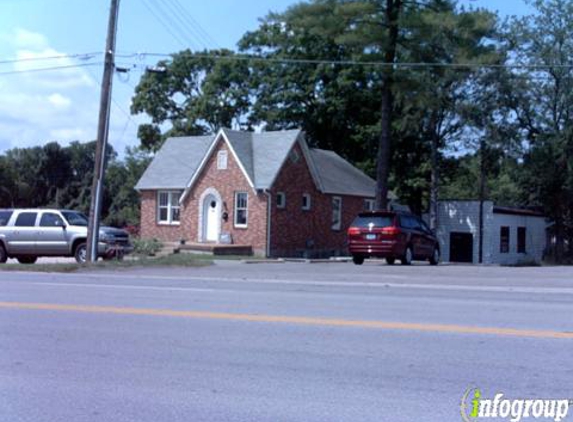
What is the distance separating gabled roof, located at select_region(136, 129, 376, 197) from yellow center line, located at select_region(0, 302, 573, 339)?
20.9m

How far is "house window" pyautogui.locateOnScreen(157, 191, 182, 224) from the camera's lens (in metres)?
37.1

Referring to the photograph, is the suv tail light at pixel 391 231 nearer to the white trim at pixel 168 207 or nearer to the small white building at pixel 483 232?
the white trim at pixel 168 207

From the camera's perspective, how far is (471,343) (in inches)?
378

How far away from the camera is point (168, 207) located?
3734cm

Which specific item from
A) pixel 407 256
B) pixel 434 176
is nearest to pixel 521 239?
pixel 434 176

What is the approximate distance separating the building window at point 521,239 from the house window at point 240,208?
747 inches

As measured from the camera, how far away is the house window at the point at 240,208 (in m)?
34.6

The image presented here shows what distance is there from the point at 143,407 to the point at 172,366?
4.96 feet

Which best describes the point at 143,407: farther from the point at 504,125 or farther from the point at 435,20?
the point at 504,125

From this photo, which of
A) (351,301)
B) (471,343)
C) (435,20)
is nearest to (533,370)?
(471,343)

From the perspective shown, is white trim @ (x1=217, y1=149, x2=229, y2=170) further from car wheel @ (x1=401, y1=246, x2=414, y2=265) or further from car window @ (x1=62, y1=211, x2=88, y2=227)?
car wheel @ (x1=401, y1=246, x2=414, y2=265)

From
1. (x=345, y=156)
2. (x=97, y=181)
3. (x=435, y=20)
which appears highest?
(x=435, y=20)

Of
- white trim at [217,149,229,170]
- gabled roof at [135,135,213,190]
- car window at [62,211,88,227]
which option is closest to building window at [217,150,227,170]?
white trim at [217,149,229,170]

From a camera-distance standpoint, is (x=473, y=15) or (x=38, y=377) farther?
(x=473, y=15)
